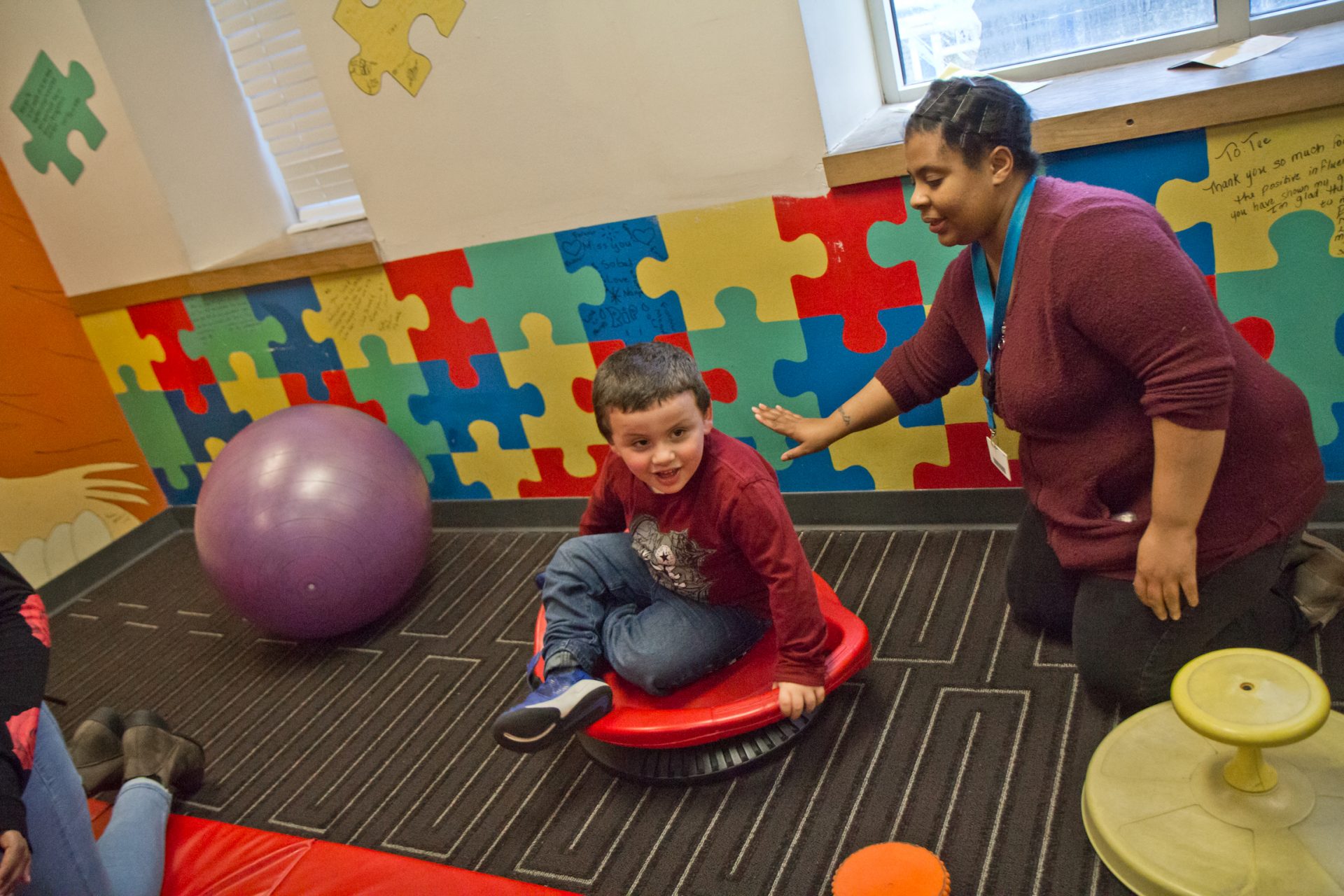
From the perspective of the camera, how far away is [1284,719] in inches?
49.9

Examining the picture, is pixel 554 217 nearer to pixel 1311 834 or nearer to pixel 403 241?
pixel 403 241

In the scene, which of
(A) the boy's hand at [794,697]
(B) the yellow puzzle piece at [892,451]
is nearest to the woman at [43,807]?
(A) the boy's hand at [794,697]

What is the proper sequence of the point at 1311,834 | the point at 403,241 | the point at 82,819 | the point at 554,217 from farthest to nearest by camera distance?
the point at 403,241, the point at 554,217, the point at 82,819, the point at 1311,834

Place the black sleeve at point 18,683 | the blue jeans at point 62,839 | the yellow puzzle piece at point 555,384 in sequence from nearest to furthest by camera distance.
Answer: the black sleeve at point 18,683, the blue jeans at point 62,839, the yellow puzzle piece at point 555,384

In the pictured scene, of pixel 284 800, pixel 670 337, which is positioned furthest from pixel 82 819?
pixel 670 337

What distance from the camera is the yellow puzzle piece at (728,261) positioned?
2.40 m

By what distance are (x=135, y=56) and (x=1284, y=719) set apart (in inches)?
140

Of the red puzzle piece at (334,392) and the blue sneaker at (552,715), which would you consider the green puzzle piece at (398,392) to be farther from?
the blue sneaker at (552,715)

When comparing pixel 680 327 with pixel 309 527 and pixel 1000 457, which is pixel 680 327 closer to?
pixel 1000 457

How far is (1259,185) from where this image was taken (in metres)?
1.91

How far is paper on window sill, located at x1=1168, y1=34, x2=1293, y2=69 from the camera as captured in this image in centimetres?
201

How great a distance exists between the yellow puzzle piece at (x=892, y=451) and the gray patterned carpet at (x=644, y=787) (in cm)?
16

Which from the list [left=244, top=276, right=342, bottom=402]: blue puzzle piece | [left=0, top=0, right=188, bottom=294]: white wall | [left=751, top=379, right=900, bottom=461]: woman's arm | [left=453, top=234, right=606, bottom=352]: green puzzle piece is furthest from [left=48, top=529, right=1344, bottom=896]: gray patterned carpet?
[left=0, top=0, right=188, bottom=294]: white wall

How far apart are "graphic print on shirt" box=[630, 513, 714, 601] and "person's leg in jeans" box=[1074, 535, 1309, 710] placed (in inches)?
28.6
